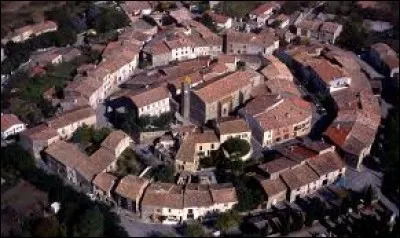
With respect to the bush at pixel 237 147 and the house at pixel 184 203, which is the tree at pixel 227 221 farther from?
the bush at pixel 237 147

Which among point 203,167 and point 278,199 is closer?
point 278,199

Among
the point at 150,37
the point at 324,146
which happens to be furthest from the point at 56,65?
the point at 324,146

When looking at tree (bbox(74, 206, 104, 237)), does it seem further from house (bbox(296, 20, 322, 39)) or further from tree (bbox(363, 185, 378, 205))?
house (bbox(296, 20, 322, 39))

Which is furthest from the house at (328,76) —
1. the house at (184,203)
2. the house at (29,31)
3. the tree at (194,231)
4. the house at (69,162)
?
the house at (29,31)

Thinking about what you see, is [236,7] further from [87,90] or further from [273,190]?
[273,190]

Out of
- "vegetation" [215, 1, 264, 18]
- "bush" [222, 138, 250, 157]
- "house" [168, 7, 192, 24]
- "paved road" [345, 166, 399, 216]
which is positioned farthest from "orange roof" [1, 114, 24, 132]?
"vegetation" [215, 1, 264, 18]

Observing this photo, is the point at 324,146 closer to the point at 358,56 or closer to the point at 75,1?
the point at 358,56
